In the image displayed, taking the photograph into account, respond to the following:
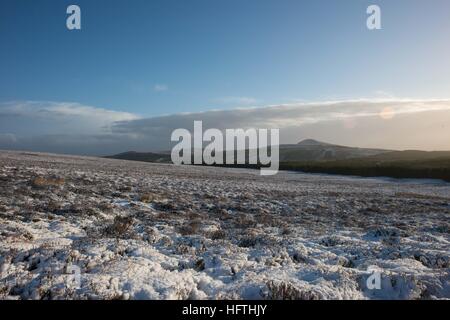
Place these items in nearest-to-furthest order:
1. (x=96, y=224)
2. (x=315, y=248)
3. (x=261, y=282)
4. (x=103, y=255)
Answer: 1. (x=261, y=282)
2. (x=103, y=255)
3. (x=315, y=248)
4. (x=96, y=224)

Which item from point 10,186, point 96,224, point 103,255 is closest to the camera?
point 103,255

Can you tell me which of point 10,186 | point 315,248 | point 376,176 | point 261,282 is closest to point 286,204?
point 315,248

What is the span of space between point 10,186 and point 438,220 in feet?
72.3

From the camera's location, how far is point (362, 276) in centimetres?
826

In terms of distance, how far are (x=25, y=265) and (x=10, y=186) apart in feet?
43.1

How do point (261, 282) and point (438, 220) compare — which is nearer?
point (261, 282)

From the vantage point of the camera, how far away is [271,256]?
384 inches

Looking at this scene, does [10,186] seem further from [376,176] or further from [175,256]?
[376,176]

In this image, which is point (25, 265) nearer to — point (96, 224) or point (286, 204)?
point (96, 224)
